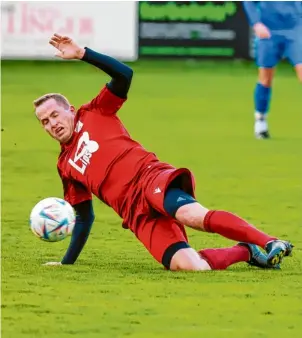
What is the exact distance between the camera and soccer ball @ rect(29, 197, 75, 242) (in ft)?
24.2

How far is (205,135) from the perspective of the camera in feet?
51.3

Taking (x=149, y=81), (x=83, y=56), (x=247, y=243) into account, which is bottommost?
(x=149, y=81)

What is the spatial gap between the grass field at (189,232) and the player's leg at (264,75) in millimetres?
226

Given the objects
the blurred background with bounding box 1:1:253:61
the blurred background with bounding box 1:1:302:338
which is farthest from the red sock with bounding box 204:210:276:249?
the blurred background with bounding box 1:1:253:61

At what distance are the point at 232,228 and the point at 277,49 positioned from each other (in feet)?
→ 26.5

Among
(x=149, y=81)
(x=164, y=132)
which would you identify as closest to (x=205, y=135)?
(x=164, y=132)

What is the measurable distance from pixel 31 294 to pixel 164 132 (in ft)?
30.9

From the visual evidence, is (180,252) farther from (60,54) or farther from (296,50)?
(296,50)

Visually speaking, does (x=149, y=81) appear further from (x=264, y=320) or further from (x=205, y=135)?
(x=264, y=320)

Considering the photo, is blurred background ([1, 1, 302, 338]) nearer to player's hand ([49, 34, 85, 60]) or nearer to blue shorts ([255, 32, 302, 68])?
blue shorts ([255, 32, 302, 68])

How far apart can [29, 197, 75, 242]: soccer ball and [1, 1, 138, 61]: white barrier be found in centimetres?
1622

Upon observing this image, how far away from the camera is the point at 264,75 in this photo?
15273 mm

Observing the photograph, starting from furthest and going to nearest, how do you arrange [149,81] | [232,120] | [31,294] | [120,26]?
[120,26]
[149,81]
[232,120]
[31,294]

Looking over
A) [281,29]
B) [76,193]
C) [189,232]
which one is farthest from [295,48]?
[76,193]
